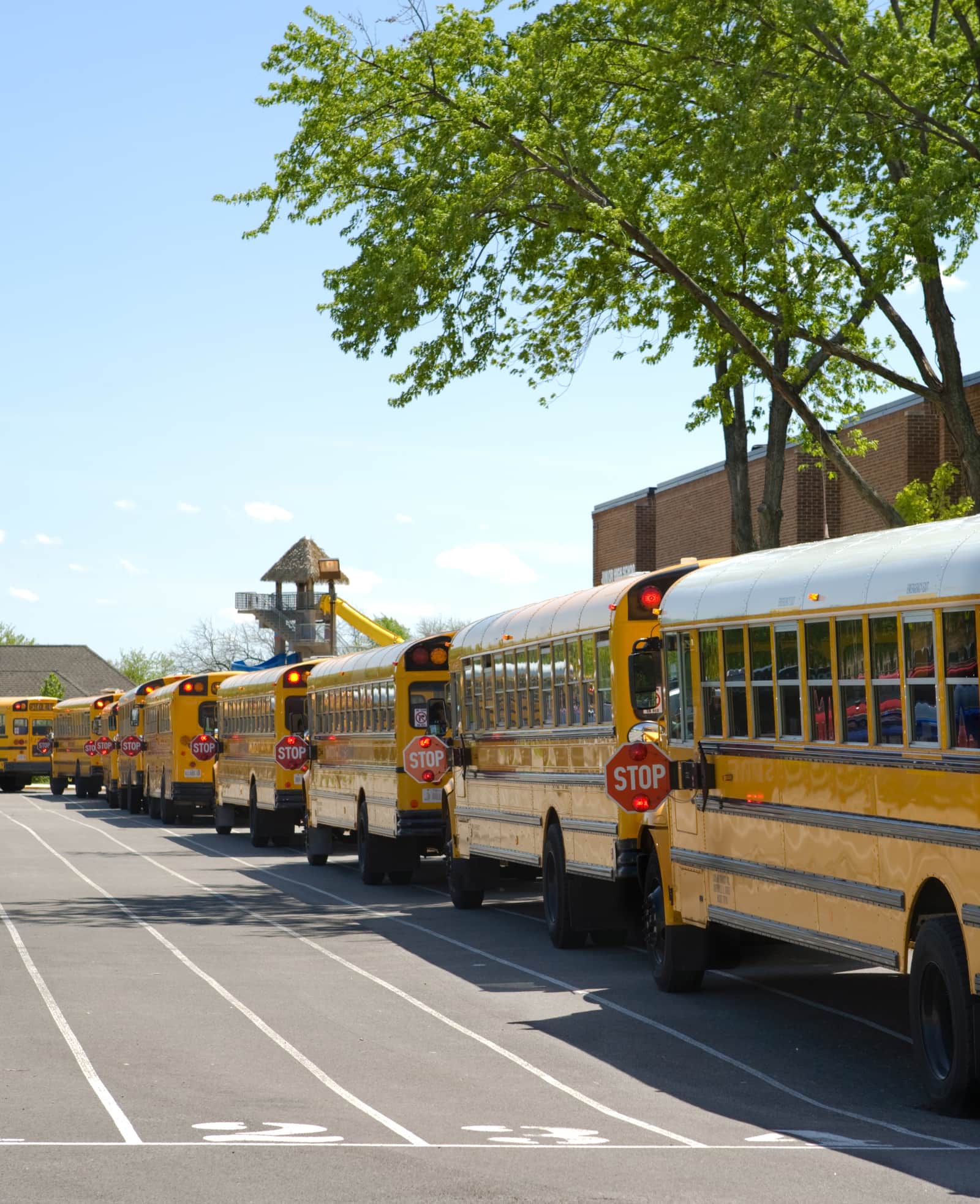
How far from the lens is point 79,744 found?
61.8 metres

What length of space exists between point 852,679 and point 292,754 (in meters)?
18.8

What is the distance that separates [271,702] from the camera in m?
30.7

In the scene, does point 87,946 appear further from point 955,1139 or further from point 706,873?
point 955,1139

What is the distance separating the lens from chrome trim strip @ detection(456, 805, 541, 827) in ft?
56.5

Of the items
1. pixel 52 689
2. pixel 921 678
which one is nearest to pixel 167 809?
pixel 921 678

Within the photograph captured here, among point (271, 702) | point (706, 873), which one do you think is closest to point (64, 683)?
point (271, 702)

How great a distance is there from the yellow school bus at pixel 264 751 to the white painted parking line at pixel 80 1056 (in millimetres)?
13025

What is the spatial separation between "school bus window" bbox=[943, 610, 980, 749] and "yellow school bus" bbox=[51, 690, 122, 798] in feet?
164

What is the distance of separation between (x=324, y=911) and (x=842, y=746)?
10.3 meters

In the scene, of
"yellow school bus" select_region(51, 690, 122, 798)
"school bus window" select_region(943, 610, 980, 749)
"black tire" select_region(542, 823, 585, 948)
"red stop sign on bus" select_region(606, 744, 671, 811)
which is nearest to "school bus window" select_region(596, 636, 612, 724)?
"red stop sign on bus" select_region(606, 744, 671, 811)

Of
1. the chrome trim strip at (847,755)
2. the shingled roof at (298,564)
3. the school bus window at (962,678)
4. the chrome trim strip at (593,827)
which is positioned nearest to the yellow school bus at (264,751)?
the chrome trim strip at (593,827)

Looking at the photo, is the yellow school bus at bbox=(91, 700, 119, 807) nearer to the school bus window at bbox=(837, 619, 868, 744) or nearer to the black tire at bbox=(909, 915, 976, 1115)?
the school bus window at bbox=(837, 619, 868, 744)

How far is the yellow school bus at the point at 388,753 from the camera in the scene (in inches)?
869

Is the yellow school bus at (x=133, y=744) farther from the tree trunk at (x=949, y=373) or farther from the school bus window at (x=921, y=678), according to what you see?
the school bus window at (x=921, y=678)
